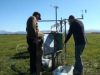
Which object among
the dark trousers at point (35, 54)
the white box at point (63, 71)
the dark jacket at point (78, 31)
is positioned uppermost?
the dark jacket at point (78, 31)

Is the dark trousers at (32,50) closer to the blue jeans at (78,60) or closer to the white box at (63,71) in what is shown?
the white box at (63,71)

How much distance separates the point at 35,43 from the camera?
32.2ft

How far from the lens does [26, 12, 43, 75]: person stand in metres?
9.64

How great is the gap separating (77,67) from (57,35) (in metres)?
1.54

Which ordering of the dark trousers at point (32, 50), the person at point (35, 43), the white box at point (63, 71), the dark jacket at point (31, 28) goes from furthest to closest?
the dark trousers at point (32, 50), the person at point (35, 43), the dark jacket at point (31, 28), the white box at point (63, 71)

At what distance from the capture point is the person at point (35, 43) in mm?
9641

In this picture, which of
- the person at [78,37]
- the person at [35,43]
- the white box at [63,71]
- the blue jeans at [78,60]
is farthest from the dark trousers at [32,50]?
the blue jeans at [78,60]

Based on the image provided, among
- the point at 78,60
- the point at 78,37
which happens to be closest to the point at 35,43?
the point at 78,37

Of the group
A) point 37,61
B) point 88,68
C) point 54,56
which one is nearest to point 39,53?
point 37,61

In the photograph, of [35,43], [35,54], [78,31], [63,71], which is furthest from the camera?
[78,31]

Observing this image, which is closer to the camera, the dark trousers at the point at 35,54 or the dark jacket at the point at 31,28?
the dark jacket at the point at 31,28

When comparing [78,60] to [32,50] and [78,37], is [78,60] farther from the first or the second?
[32,50]

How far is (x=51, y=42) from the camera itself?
11289 millimetres

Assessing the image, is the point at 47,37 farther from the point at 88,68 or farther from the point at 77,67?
the point at 88,68
